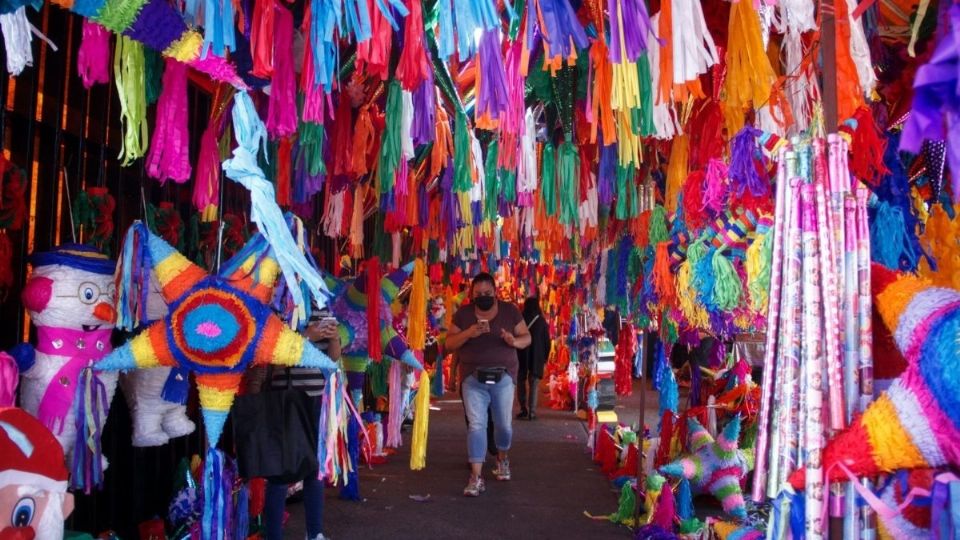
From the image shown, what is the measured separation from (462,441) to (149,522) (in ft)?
12.4

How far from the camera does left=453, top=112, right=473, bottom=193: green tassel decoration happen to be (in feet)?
11.4

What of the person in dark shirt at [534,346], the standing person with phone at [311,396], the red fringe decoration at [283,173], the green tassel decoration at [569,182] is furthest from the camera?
the person in dark shirt at [534,346]

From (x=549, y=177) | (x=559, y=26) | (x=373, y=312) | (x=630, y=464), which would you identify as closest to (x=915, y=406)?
(x=559, y=26)

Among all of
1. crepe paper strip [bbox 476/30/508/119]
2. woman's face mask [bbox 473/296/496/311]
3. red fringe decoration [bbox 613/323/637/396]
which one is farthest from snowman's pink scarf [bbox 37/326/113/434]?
A: red fringe decoration [bbox 613/323/637/396]

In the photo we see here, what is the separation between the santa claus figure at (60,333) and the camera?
2.25 meters

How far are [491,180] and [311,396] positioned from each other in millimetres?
1708

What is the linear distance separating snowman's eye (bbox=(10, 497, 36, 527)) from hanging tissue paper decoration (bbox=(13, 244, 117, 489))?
0.61m

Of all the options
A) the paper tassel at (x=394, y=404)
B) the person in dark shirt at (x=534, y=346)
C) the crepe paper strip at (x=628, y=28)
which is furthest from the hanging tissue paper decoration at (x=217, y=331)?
the person in dark shirt at (x=534, y=346)

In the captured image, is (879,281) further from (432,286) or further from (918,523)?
(432,286)

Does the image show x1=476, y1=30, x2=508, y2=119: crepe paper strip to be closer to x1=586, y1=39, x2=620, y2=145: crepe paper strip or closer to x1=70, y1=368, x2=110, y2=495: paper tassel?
x1=586, y1=39, x2=620, y2=145: crepe paper strip

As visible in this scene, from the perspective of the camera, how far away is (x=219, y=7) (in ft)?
6.55

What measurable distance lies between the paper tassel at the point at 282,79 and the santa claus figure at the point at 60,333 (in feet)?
2.41

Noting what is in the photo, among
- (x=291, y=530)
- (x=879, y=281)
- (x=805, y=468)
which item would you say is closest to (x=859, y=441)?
(x=805, y=468)

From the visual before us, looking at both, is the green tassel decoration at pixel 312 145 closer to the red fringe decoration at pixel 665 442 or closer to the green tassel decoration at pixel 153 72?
the green tassel decoration at pixel 153 72
